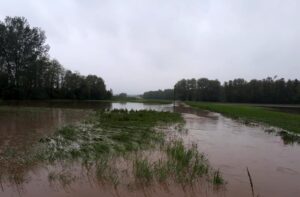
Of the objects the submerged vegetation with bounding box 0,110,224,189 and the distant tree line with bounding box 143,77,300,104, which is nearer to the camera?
the submerged vegetation with bounding box 0,110,224,189

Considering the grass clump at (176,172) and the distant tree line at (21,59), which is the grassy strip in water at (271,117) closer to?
the grass clump at (176,172)

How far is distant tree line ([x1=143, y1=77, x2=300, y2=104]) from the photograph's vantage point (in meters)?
103

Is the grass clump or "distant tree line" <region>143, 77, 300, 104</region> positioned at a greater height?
"distant tree line" <region>143, 77, 300, 104</region>

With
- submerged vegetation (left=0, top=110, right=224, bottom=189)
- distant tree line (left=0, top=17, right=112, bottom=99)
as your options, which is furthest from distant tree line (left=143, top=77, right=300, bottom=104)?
submerged vegetation (left=0, top=110, right=224, bottom=189)

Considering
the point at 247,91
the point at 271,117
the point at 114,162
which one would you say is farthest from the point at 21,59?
the point at 247,91

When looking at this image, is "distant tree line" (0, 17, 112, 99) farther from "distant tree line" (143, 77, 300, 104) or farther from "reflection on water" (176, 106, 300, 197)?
"distant tree line" (143, 77, 300, 104)

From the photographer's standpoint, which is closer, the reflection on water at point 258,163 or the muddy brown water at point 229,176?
the muddy brown water at point 229,176

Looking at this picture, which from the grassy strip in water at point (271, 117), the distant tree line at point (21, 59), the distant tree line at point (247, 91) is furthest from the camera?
the distant tree line at point (247, 91)

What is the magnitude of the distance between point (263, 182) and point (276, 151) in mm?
4889

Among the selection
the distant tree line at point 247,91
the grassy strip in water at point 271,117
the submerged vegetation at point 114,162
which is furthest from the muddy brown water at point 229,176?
the distant tree line at point 247,91

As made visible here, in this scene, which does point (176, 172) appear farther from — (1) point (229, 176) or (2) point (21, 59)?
(2) point (21, 59)

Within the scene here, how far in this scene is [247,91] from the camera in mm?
107375

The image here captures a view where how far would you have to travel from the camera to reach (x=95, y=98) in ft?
306

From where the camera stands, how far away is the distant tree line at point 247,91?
339 feet
